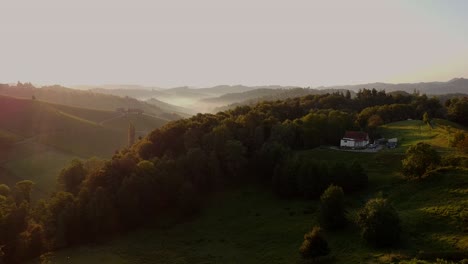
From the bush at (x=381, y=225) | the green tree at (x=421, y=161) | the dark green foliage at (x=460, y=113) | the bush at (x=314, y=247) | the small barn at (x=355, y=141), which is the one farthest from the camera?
the dark green foliage at (x=460, y=113)

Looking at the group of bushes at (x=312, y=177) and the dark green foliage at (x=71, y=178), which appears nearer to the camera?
the group of bushes at (x=312, y=177)

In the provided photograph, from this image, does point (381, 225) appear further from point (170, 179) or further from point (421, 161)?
point (170, 179)

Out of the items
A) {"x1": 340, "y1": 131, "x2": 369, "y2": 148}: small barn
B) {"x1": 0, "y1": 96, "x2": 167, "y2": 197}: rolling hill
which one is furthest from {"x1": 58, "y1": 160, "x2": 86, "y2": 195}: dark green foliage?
{"x1": 340, "y1": 131, "x2": 369, "y2": 148}: small barn

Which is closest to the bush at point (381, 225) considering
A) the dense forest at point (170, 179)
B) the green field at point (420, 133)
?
the dense forest at point (170, 179)

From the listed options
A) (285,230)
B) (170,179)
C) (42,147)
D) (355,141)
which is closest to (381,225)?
(285,230)

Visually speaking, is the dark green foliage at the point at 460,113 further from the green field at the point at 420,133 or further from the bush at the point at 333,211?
the bush at the point at 333,211

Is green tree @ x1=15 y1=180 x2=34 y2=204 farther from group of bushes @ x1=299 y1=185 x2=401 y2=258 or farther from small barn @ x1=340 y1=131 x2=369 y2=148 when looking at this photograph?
small barn @ x1=340 y1=131 x2=369 y2=148

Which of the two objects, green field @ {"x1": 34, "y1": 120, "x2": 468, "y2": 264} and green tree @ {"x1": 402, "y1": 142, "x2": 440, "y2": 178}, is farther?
green tree @ {"x1": 402, "y1": 142, "x2": 440, "y2": 178}

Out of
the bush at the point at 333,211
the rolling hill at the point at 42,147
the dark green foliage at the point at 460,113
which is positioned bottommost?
the rolling hill at the point at 42,147
